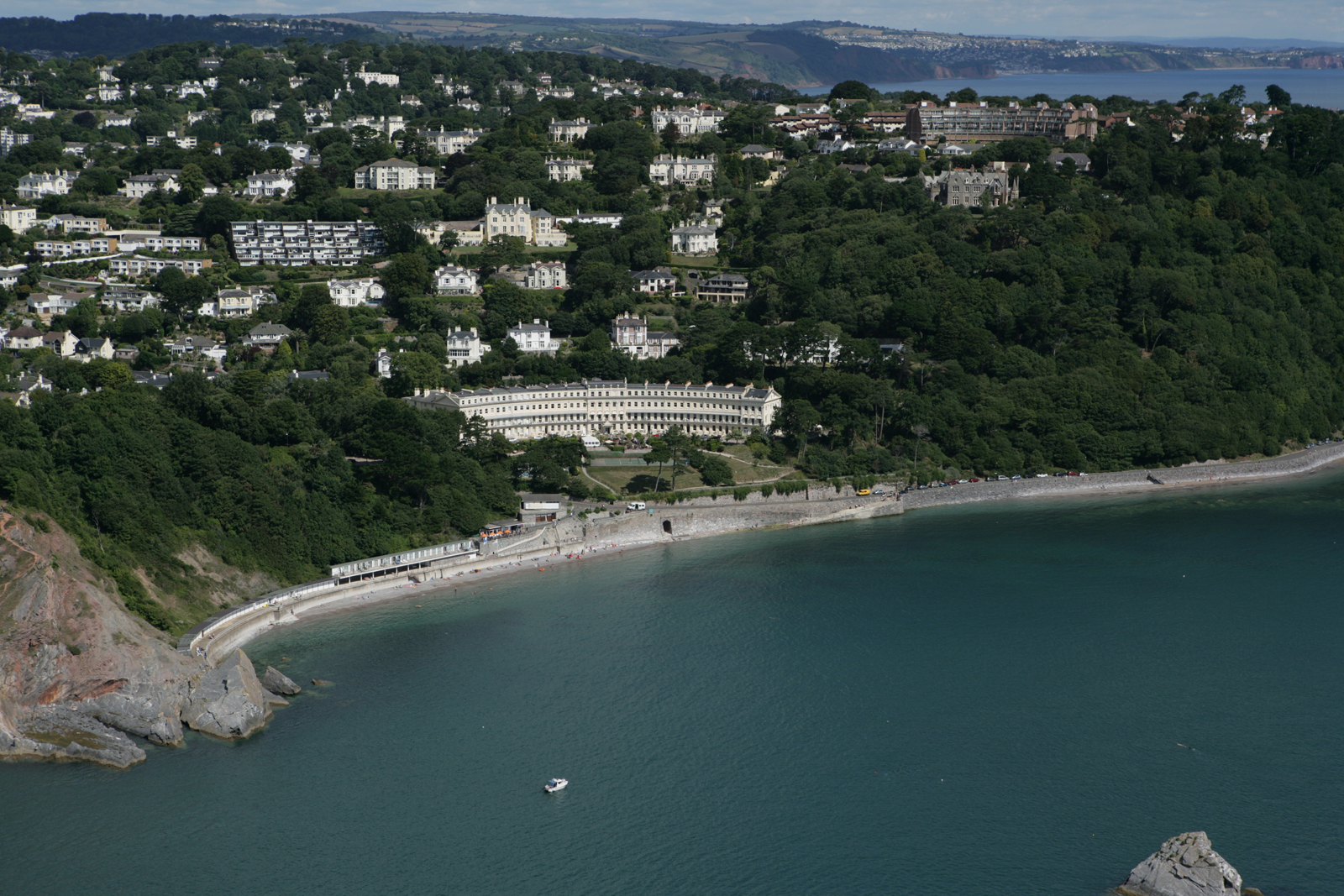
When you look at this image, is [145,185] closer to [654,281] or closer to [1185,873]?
[654,281]

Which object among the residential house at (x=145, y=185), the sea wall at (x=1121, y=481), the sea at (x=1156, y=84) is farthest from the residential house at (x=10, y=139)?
the sea at (x=1156, y=84)

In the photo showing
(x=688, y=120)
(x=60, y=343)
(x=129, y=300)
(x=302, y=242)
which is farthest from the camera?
(x=688, y=120)

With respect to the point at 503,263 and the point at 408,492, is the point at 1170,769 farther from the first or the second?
the point at 503,263

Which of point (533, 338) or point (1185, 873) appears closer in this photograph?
point (1185, 873)

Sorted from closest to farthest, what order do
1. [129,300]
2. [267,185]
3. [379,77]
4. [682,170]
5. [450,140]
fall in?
[129,300] < [267,185] < [682,170] < [450,140] < [379,77]

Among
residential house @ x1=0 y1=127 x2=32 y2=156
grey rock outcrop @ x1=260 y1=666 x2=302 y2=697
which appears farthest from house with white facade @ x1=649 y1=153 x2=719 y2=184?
grey rock outcrop @ x1=260 y1=666 x2=302 y2=697

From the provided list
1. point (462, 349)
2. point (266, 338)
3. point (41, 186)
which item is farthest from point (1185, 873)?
point (41, 186)

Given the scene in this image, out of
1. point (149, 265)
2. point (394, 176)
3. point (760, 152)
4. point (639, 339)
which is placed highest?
point (760, 152)

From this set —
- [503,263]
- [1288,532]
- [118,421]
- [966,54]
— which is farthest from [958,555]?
[966,54]

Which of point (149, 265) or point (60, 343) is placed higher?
point (149, 265)
